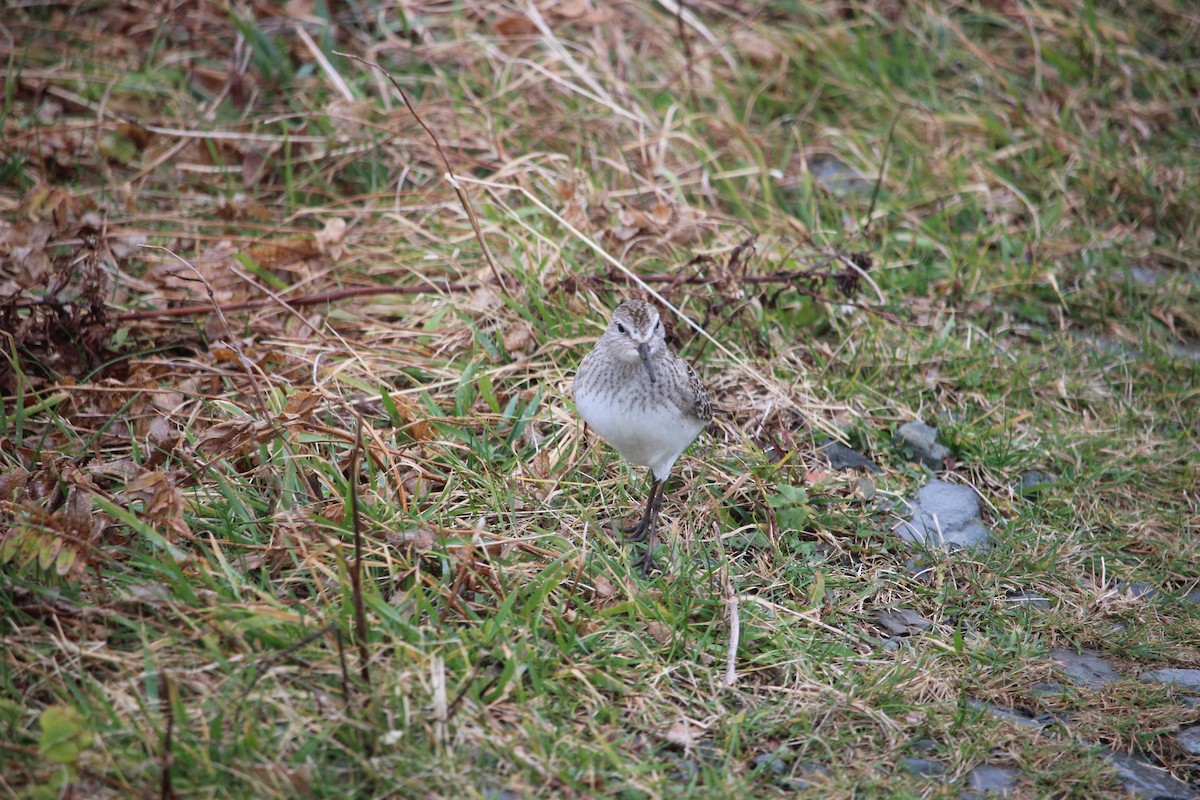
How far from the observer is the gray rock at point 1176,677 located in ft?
13.7

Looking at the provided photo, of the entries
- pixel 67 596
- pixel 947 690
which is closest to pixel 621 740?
pixel 947 690

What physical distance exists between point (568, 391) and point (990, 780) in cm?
261

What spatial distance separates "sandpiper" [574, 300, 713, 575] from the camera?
13.7 ft

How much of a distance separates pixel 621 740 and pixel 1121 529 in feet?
9.44

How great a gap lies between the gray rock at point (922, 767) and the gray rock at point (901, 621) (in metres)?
0.72

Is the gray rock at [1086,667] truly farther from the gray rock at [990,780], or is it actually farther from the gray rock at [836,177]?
the gray rock at [836,177]

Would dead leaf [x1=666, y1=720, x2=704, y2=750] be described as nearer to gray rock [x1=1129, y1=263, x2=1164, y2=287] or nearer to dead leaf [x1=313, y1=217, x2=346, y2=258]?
dead leaf [x1=313, y1=217, x2=346, y2=258]

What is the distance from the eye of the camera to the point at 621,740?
3592 millimetres

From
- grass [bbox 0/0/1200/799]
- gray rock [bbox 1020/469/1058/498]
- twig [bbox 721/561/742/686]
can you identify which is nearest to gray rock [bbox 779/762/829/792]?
grass [bbox 0/0/1200/799]

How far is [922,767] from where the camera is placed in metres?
3.68

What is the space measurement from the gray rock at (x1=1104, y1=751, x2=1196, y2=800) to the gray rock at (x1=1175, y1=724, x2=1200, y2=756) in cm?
17

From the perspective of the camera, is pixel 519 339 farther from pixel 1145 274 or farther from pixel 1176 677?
pixel 1145 274

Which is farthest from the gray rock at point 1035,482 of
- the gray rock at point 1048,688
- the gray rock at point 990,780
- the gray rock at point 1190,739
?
the gray rock at point 990,780

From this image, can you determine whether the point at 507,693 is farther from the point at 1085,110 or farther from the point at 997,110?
the point at 1085,110
